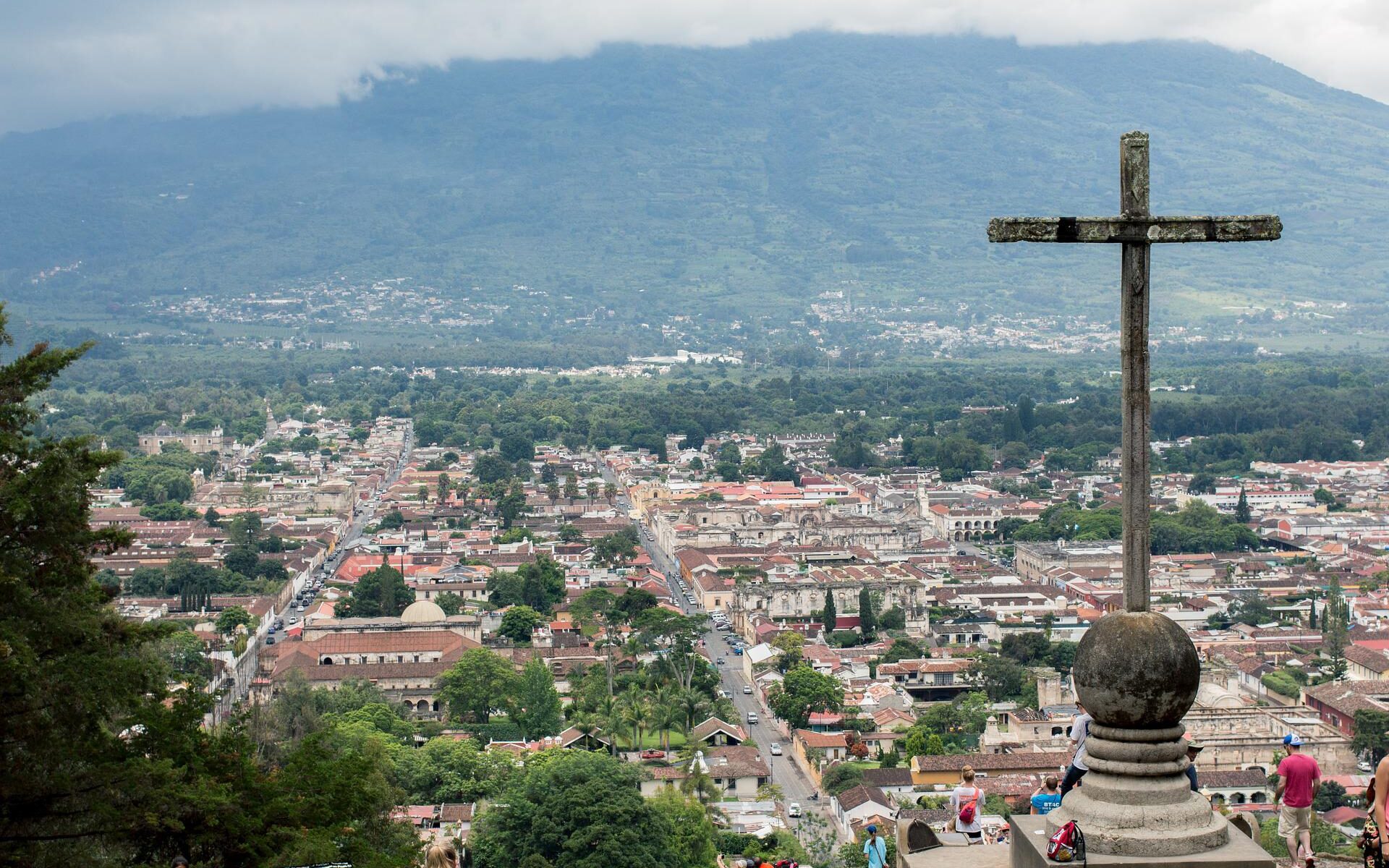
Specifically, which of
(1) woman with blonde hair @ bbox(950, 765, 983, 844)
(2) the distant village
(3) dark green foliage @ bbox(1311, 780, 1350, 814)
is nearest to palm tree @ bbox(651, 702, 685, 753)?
(2) the distant village

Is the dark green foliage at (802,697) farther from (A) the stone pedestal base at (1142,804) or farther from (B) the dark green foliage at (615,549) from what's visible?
(A) the stone pedestal base at (1142,804)

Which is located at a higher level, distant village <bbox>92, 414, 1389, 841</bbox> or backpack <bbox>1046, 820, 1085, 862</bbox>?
backpack <bbox>1046, 820, 1085, 862</bbox>

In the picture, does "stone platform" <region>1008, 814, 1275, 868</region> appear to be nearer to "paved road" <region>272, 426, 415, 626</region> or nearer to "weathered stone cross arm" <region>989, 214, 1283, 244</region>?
"weathered stone cross arm" <region>989, 214, 1283, 244</region>

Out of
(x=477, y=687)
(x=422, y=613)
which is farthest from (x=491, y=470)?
(x=477, y=687)

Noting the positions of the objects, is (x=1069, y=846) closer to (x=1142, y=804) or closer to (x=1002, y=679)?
(x=1142, y=804)

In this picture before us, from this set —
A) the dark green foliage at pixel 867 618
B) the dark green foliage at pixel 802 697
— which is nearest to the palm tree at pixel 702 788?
the dark green foliage at pixel 802 697
